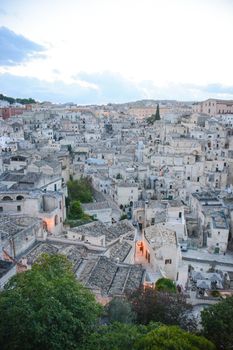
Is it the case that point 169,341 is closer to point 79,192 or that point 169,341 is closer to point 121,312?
point 121,312

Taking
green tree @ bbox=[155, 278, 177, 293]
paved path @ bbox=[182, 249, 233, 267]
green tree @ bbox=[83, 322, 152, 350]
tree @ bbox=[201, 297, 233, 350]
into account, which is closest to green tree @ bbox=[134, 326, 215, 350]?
green tree @ bbox=[83, 322, 152, 350]

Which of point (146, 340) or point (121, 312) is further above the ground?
point (146, 340)

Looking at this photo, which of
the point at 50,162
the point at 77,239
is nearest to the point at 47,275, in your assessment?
the point at 77,239

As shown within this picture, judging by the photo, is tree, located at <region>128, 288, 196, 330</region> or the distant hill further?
the distant hill

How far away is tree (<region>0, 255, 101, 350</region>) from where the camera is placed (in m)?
12.0

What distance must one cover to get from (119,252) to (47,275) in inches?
417

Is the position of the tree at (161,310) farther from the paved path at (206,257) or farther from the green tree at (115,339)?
the paved path at (206,257)

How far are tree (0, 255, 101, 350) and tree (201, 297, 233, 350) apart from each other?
15.7 feet

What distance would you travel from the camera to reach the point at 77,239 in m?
25.5

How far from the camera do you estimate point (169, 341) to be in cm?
1193

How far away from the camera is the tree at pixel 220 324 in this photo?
14477 mm

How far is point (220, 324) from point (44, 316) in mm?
6963

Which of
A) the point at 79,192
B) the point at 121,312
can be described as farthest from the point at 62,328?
the point at 79,192

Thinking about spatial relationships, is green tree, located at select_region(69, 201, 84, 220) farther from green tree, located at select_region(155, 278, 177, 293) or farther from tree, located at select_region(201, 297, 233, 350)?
tree, located at select_region(201, 297, 233, 350)
